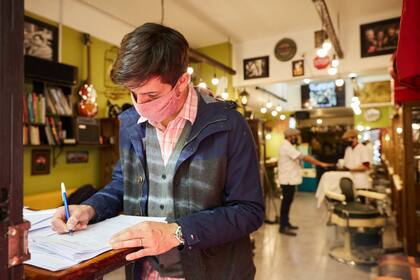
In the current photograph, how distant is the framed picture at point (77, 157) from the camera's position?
14.8 feet

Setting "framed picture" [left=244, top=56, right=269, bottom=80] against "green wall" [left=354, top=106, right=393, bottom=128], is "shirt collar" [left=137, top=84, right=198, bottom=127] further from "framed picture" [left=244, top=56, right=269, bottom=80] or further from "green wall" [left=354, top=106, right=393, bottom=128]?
"green wall" [left=354, top=106, right=393, bottom=128]

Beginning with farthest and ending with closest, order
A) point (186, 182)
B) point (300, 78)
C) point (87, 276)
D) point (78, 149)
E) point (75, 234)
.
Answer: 1. point (300, 78)
2. point (78, 149)
3. point (186, 182)
4. point (75, 234)
5. point (87, 276)

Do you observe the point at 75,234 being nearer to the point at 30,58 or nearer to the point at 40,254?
the point at 40,254

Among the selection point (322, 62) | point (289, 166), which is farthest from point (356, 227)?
point (322, 62)

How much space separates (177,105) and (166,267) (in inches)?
21.1

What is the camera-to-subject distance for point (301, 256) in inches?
164

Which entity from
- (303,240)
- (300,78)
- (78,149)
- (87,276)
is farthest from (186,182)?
(300,78)

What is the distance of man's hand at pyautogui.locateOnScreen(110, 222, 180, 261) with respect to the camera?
767 millimetres

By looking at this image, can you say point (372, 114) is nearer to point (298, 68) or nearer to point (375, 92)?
point (375, 92)

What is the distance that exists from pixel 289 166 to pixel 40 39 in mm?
4324

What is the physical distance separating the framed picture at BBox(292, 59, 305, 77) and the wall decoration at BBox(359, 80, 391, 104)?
5.12 metres

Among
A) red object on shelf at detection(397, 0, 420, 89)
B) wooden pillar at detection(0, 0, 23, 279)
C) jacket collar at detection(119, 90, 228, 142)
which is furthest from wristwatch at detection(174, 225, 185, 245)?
red object on shelf at detection(397, 0, 420, 89)

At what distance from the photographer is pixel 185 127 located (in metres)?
1.10

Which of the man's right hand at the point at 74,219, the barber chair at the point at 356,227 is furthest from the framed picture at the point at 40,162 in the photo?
the barber chair at the point at 356,227
